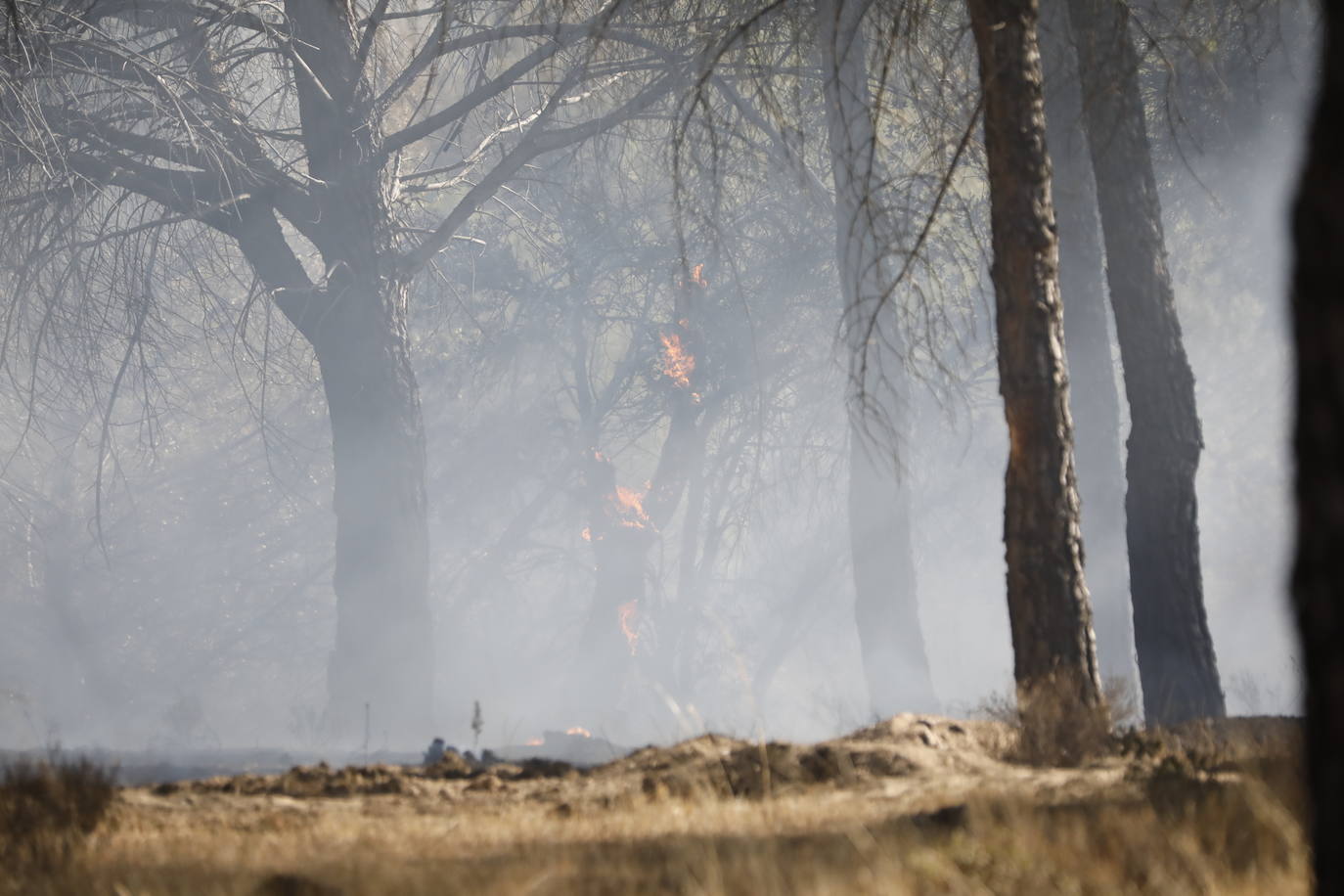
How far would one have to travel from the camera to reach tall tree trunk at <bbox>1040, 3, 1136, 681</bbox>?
11.3m

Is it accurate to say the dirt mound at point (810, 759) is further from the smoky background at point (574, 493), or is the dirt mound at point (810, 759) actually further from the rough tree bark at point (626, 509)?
the rough tree bark at point (626, 509)

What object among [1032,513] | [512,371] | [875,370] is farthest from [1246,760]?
[512,371]

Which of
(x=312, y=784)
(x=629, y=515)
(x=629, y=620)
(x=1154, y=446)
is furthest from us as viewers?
(x=629, y=620)

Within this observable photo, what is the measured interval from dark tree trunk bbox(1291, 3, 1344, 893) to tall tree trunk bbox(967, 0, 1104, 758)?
444 cm

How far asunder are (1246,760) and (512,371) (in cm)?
2553

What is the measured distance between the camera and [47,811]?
4133 mm

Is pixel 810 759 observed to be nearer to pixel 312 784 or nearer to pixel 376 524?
pixel 312 784

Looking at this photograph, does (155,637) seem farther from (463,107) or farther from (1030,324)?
(1030,324)

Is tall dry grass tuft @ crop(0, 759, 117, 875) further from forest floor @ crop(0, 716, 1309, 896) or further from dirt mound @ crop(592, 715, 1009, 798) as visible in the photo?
dirt mound @ crop(592, 715, 1009, 798)

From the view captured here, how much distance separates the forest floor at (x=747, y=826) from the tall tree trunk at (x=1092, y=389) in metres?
6.52

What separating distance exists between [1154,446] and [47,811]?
7.50 metres

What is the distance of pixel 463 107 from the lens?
13859 mm

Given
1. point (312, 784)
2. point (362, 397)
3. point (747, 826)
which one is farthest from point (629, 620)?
point (747, 826)

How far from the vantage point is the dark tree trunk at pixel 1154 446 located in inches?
342
